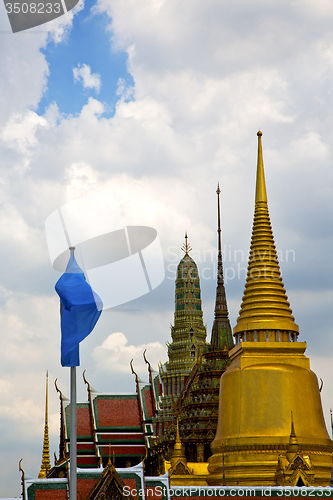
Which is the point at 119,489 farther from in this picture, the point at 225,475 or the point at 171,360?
the point at 171,360

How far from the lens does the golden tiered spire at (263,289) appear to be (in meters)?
33.7

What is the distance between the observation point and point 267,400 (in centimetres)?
3203

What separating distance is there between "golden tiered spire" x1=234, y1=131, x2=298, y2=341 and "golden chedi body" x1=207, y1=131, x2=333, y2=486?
0.04m

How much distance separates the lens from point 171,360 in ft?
179

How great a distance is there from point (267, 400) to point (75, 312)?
17216 mm

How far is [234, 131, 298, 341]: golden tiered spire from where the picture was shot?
111 feet

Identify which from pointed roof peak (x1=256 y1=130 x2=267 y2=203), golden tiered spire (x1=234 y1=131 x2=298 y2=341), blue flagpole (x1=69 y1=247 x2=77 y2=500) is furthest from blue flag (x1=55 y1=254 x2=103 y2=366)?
pointed roof peak (x1=256 y1=130 x2=267 y2=203)

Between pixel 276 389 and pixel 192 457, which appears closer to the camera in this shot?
pixel 276 389

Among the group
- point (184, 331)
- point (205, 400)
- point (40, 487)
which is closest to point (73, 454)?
point (40, 487)

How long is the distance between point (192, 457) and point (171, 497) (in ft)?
37.1

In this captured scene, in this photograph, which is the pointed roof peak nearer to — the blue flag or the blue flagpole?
the blue flag

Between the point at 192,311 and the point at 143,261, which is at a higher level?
the point at 192,311

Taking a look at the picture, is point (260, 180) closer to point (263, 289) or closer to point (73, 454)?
point (263, 289)

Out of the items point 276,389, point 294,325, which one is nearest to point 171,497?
point 276,389
